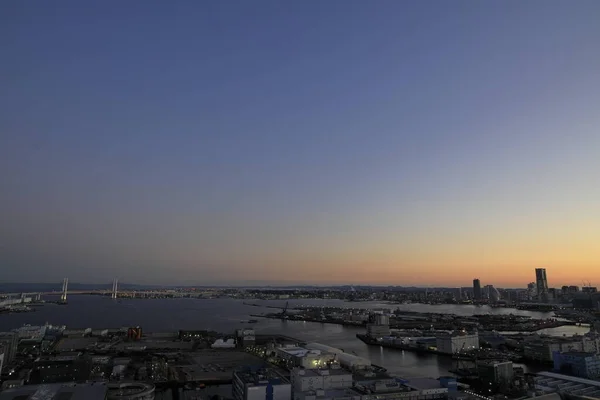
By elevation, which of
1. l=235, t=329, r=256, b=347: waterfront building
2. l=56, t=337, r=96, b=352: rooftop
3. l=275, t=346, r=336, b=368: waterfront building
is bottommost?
l=56, t=337, r=96, b=352: rooftop

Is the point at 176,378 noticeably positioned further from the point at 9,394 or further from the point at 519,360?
the point at 519,360

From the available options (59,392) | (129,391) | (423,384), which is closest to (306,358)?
(423,384)

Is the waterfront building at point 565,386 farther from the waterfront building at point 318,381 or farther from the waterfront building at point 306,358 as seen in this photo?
the waterfront building at point 306,358

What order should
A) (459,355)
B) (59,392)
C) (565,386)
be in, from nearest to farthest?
(59,392) → (565,386) → (459,355)

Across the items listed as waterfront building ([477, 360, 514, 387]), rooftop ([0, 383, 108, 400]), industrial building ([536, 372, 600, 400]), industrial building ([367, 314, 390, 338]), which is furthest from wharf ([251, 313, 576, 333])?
rooftop ([0, 383, 108, 400])

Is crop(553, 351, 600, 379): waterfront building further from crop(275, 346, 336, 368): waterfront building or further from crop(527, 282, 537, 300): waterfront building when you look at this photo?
crop(527, 282, 537, 300): waterfront building

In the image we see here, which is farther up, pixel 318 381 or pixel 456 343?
pixel 318 381

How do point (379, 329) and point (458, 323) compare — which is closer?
point (379, 329)

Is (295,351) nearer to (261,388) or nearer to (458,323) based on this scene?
(261,388)
